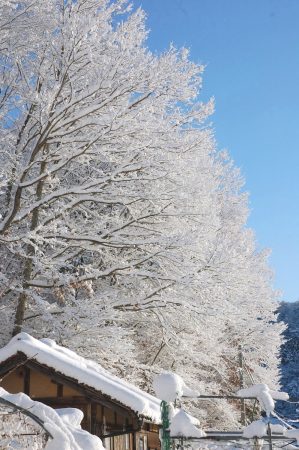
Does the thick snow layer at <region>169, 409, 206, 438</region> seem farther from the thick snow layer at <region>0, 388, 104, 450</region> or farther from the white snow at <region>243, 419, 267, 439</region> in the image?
the thick snow layer at <region>0, 388, 104, 450</region>

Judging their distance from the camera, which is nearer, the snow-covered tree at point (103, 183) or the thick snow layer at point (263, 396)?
the thick snow layer at point (263, 396)

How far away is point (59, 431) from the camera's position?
468 centimetres

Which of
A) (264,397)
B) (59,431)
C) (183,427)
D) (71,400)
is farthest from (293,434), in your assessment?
(71,400)

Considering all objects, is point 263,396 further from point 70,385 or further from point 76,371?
point 70,385

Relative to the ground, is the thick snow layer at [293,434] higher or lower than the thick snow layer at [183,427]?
lower

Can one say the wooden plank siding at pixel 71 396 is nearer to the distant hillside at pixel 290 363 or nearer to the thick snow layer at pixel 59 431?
the thick snow layer at pixel 59 431

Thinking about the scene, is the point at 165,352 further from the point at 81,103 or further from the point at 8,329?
the point at 81,103

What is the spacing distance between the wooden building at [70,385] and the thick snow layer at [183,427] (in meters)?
4.33

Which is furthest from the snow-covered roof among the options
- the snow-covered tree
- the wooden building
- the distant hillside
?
the distant hillside

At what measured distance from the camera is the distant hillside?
4131 centimetres

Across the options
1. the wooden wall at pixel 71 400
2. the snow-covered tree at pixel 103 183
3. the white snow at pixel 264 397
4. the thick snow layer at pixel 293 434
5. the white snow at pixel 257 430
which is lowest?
the thick snow layer at pixel 293 434

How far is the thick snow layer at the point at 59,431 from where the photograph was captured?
4.57 metres

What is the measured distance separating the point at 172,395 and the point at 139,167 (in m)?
8.43

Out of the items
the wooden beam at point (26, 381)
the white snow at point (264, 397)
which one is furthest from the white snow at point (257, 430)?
the wooden beam at point (26, 381)
